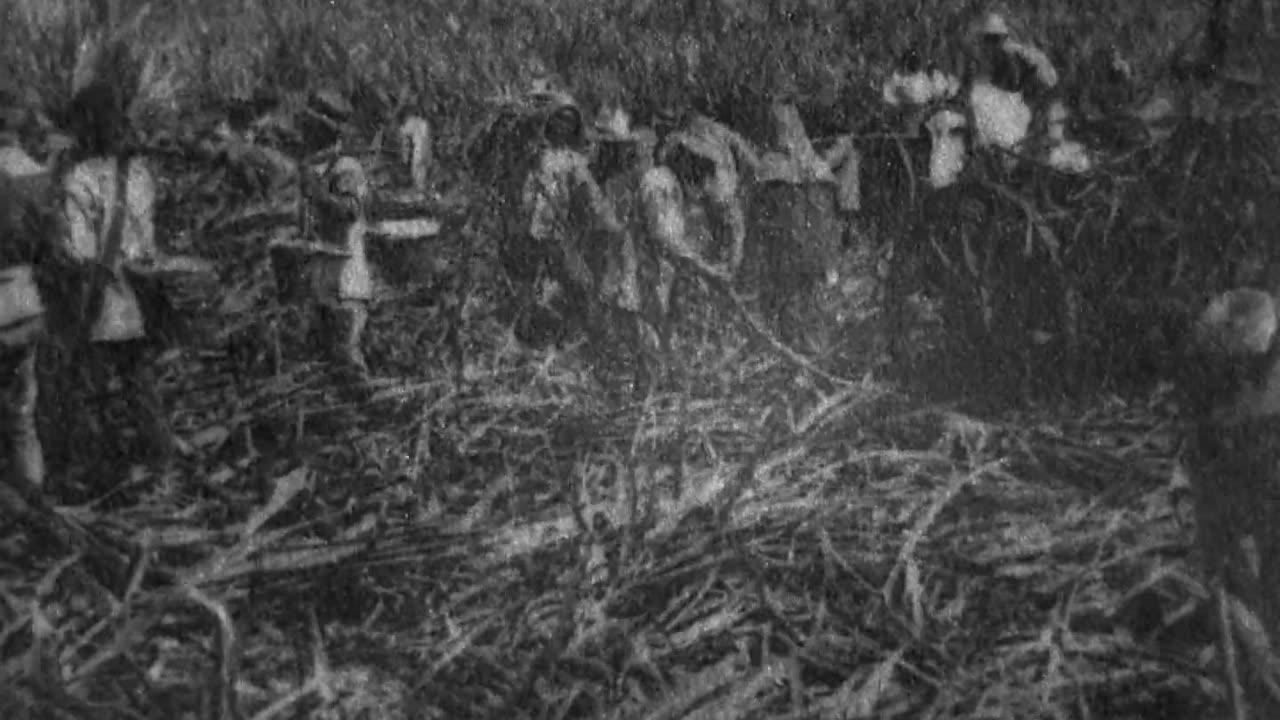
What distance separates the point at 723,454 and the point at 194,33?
0.32 m

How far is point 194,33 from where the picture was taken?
70cm

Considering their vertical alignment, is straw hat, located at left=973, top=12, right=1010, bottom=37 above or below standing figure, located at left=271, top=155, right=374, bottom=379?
above

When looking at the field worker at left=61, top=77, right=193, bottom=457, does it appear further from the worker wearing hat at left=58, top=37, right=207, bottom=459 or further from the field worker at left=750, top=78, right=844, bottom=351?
the field worker at left=750, top=78, right=844, bottom=351

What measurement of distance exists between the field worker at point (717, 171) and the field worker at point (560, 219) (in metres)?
0.04

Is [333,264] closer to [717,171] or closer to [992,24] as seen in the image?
[717,171]

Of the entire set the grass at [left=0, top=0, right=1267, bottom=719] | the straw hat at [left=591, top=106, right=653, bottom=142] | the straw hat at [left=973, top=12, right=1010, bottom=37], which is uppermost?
the straw hat at [left=973, top=12, right=1010, bottom=37]

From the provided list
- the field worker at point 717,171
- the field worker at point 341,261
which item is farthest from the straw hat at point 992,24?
the field worker at point 341,261

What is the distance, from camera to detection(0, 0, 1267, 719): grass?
0.71 meters

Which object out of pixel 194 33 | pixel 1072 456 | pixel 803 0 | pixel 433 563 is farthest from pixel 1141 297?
pixel 194 33

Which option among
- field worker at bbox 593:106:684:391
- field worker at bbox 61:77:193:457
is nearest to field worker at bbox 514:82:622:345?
field worker at bbox 593:106:684:391

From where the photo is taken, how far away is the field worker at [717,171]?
2.40ft

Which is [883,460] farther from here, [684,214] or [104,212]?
[104,212]

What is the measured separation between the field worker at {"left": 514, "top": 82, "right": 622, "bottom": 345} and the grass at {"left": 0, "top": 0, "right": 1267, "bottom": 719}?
18 millimetres

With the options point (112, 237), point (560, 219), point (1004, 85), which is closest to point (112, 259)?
point (112, 237)
